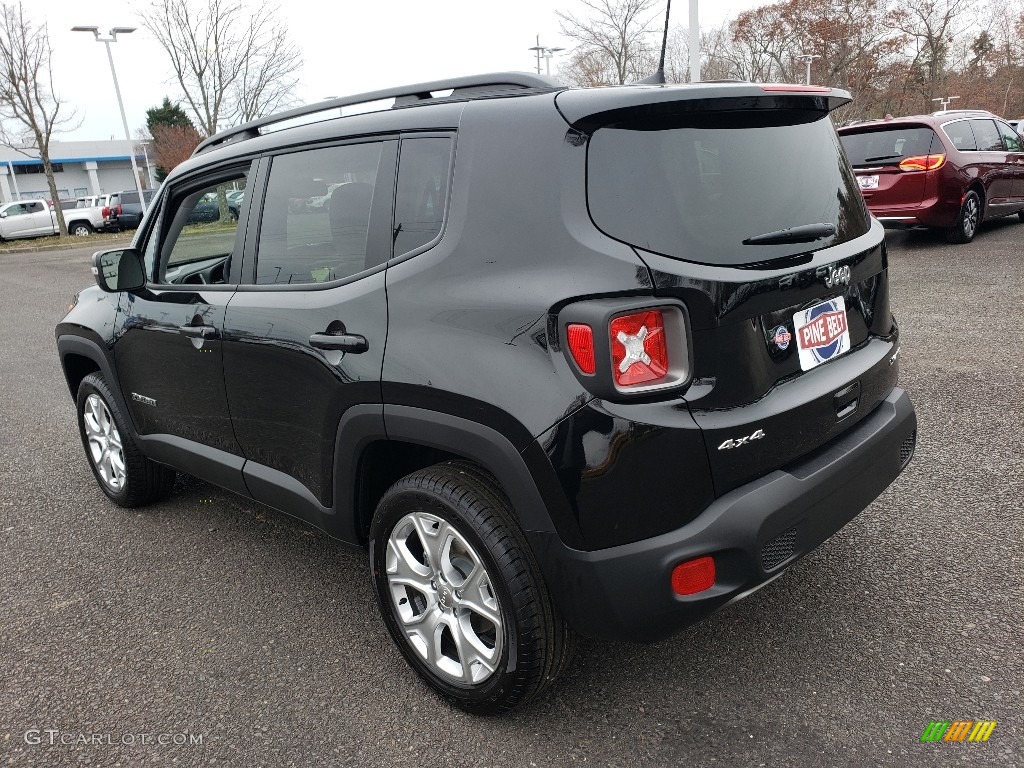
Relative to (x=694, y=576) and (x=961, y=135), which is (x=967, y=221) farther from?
(x=694, y=576)

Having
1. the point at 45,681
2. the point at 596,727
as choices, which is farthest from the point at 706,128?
the point at 45,681

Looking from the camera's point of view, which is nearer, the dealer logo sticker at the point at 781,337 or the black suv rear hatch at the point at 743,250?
the black suv rear hatch at the point at 743,250

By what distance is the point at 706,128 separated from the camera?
2.19m

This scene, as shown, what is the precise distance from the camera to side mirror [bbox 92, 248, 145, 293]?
11.4 ft

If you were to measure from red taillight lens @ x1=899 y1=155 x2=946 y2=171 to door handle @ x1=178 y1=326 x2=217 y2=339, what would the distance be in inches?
348

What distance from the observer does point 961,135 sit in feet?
32.0

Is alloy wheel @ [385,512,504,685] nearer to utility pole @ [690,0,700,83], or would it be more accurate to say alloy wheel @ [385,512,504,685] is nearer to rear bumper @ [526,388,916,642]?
rear bumper @ [526,388,916,642]

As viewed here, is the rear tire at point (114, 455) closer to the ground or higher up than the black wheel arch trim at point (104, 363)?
closer to the ground

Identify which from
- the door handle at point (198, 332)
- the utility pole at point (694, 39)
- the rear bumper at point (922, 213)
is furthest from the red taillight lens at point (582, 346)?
the utility pole at point (694, 39)

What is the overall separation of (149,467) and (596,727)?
2.71 metres

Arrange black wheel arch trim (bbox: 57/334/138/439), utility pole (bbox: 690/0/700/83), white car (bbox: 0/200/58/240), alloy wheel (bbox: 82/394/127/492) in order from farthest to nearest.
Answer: white car (bbox: 0/200/58/240)
utility pole (bbox: 690/0/700/83)
alloy wheel (bbox: 82/394/127/492)
black wheel arch trim (bbox: 57/334/138/439)

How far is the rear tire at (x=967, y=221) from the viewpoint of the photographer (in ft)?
32.2

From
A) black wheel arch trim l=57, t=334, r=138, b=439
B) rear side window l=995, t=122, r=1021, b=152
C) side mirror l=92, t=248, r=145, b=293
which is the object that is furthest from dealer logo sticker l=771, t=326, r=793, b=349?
rear side window l=995, t=122, r=1021, b=152

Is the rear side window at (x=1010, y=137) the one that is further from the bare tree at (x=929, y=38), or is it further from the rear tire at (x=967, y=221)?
the bare tree at (x=929, y=38)
